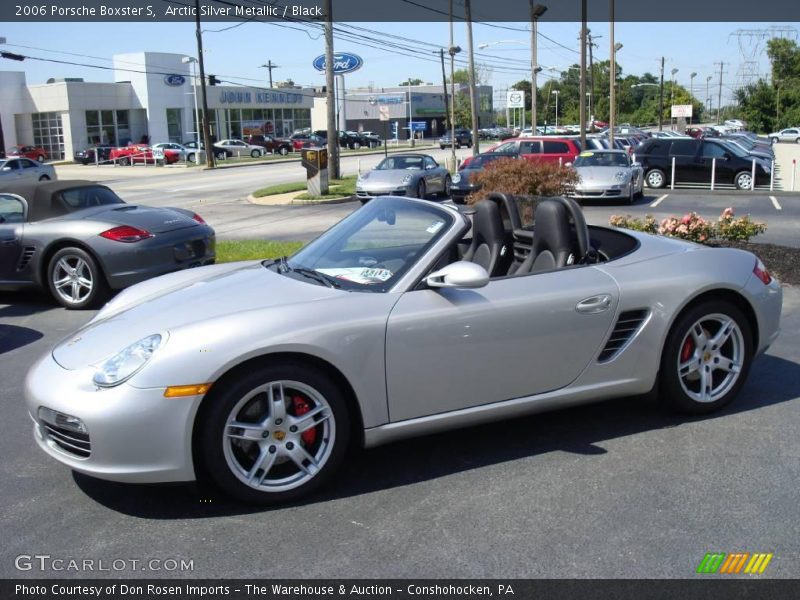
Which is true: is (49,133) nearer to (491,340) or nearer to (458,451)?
(458,451)

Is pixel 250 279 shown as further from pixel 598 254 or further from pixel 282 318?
pixel 598 254

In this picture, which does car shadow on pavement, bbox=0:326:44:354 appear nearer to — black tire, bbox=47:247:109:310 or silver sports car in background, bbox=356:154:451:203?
black tire, bbox=47:247:109:310

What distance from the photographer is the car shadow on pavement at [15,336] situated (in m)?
7.27

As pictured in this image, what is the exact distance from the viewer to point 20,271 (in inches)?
348

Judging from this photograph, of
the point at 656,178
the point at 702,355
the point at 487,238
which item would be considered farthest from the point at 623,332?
the point at 656,178

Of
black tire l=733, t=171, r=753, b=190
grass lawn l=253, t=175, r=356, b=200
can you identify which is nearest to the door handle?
grass lawn l=253, t=175, r=356, b=200

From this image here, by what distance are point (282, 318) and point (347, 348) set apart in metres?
0.34

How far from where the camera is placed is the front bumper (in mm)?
3602

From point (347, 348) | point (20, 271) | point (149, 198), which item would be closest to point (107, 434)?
point (347, 348)

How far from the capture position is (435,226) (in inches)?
179

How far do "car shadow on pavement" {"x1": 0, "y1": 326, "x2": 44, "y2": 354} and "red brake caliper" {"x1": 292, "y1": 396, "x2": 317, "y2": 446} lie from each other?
434 centimetres

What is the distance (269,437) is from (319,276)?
1037 millimetres

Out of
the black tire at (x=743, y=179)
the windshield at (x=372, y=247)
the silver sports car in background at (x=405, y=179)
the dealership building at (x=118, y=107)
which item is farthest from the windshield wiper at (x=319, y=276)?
the dealership building at (x=118, y=107)
